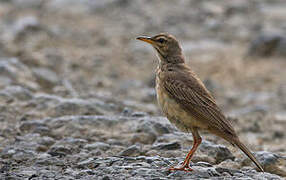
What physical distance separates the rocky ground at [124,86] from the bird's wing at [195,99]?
0.58 meters

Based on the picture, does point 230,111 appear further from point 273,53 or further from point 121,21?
point 121,21

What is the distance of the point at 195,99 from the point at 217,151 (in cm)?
114

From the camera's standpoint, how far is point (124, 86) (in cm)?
1297

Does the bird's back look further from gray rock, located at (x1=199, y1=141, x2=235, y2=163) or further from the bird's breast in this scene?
gray rock, located at (x1=199, y1=141, x2=235, y2=163)

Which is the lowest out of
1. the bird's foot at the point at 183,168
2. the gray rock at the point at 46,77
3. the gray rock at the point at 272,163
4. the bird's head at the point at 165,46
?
the gray rock at the point at 272,163

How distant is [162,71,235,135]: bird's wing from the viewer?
23.0ft

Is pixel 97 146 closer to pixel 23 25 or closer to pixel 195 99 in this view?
pixel 195 99

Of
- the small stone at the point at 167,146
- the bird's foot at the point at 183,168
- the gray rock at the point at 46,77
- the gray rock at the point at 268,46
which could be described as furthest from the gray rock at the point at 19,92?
the gray rock at the point at 268,46

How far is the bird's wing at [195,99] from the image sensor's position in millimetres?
7006

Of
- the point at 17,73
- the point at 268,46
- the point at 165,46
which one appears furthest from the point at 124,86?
the point at 165,46

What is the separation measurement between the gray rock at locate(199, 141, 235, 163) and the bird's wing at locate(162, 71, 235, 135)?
98 cm

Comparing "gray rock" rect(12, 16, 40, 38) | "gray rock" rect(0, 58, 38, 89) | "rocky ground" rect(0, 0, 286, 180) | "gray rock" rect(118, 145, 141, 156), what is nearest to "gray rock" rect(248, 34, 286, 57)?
"rocky ground" rect(0, 0, 286, 180)

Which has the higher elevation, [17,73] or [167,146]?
[17,73]

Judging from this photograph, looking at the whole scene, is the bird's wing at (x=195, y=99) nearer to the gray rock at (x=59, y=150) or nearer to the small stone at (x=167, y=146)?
the small stone at (x=167, y=146)
